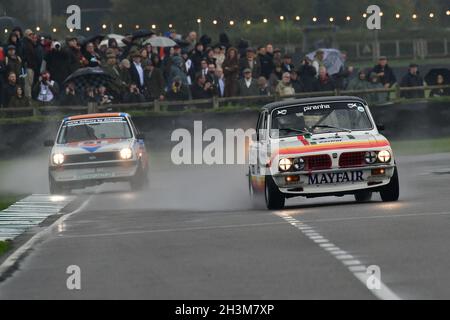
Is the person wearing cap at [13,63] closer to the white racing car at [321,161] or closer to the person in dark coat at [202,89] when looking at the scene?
the person in dark coat at [202,89]

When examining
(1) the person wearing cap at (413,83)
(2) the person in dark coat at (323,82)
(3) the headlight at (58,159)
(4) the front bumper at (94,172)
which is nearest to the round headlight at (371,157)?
(4) the front bumper at (94,172)

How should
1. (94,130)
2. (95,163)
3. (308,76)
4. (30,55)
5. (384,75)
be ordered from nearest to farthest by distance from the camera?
(95,163) < (94,130) < (30,55) < (308,76) < (384,75)

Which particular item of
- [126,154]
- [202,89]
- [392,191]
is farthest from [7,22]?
[392,191]

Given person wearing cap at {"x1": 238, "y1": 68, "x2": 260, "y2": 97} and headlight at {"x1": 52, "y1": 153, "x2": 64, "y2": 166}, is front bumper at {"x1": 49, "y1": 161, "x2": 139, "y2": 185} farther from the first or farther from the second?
person wearing cap at {"x1": 238, "y1": 68, "x2": 260, "y2": 97}

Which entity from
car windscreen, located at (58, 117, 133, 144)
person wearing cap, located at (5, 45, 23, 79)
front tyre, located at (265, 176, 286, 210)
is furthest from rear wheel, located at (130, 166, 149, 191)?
front tyre, located at (265, 176, 286, 210)

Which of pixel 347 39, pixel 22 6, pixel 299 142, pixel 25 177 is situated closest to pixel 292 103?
pixel 299 142

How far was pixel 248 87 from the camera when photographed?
38.3 m

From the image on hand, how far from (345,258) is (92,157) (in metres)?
15.9

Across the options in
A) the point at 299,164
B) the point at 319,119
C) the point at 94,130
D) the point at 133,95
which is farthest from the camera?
the point at 133,95

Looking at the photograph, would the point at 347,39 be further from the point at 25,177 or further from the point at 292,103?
the point at 292,103

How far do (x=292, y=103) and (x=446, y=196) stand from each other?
8.36ft

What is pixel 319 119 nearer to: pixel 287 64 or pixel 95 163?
pixel 95 163

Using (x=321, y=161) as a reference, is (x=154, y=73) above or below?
above

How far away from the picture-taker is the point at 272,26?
65125 millimetres
